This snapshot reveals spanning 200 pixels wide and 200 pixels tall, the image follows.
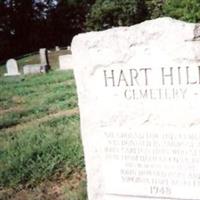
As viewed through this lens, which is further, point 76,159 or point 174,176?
point 76,159

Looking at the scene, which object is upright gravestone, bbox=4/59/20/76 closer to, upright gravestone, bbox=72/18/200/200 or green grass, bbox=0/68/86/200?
green grass, bbox=0/68/86/200

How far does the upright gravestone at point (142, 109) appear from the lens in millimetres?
3701

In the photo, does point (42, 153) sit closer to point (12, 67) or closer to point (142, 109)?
point (142, 109)

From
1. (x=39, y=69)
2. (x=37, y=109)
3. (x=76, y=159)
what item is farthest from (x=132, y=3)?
(x=76, y=159)

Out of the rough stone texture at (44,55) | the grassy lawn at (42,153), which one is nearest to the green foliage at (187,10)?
the grassy lawn at (42,153)

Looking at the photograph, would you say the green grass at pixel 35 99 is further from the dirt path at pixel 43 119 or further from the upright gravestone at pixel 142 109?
the upright gravestone at pixel 142 109

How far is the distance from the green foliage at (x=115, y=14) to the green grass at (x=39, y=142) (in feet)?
78.2

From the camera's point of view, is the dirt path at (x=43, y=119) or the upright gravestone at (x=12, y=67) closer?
the dirt path at (x=43, y=119)

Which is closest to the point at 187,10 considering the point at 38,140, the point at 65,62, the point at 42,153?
the point at 65,62

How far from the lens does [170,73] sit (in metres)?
3.73

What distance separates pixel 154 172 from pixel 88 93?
858mm

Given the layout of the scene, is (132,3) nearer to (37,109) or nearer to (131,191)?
(37,109)

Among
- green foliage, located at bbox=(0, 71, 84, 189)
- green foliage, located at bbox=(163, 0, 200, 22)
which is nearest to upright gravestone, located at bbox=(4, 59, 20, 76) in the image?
green foliage, located at bbox=(163, 0, 200, 22)

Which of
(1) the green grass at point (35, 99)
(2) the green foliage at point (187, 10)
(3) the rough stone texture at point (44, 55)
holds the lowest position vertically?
(1) the green grass at point (35, 99)
